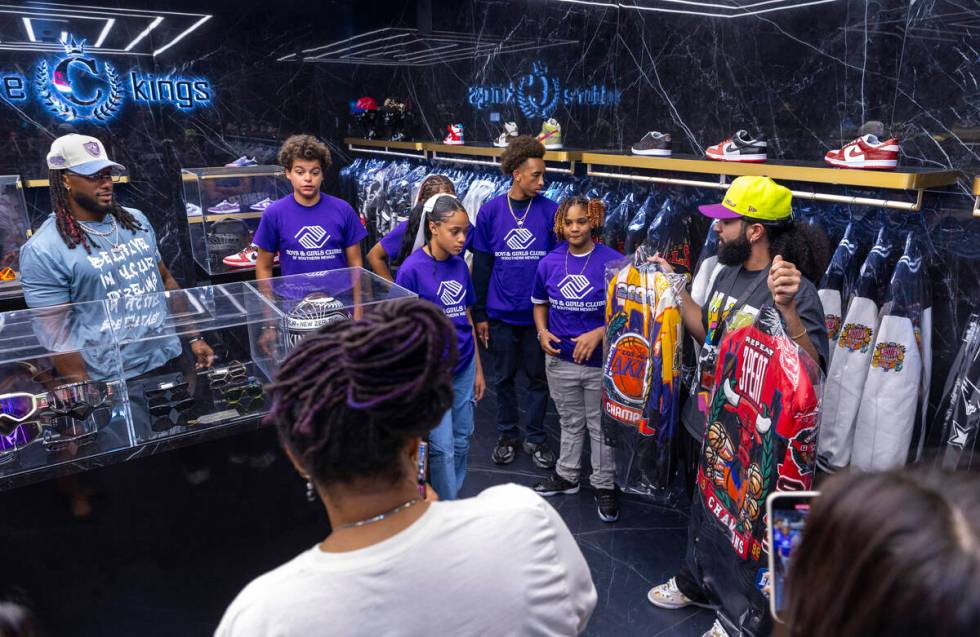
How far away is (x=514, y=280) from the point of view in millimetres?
3434

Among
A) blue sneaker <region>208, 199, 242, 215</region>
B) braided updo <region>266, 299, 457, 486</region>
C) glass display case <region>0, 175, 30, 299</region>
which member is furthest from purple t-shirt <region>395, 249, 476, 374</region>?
glass display case <region>0, 175, 30, 299</region>

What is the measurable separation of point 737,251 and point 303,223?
2130mm

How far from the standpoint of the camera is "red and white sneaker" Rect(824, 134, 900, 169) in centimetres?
235

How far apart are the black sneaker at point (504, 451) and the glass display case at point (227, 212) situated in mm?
2852

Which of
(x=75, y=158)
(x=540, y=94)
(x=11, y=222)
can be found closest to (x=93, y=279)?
(x=75, y=158)

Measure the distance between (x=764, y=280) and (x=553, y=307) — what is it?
3.61 ft

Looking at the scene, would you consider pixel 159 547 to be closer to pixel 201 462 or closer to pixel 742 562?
pixel 201 462

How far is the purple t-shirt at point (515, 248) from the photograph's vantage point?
341cm

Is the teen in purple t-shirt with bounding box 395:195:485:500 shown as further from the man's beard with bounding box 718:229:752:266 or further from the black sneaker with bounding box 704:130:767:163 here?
the black sneaker with bounding box 704:130:767:163

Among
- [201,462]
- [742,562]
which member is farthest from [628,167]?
[201,462]

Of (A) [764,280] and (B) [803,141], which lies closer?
(A) [764,280]

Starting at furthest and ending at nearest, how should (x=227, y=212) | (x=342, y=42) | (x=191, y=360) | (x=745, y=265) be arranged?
(x=342, y=42) < (x=227, y=212) < (x=745, y=265) < (x=191, y=360)

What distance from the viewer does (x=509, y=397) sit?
3.63 meters

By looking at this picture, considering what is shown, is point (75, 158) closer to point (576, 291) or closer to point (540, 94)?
point (576, 291)
